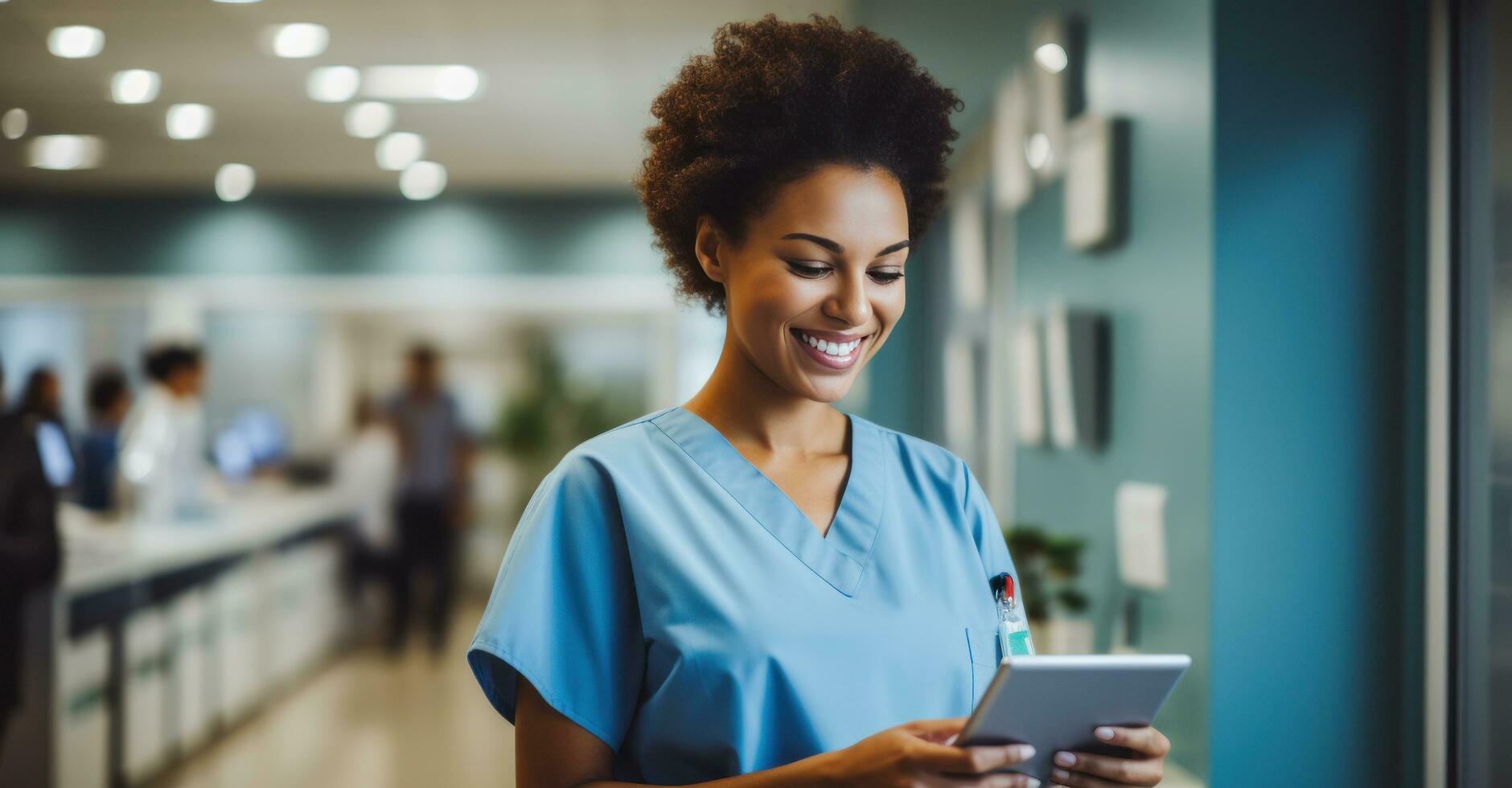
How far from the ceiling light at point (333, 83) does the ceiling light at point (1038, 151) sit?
267cm

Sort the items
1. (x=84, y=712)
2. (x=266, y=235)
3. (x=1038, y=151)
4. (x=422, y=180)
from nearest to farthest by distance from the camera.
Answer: (x=1038, y=151) → (x=84, y=712) → (x=422, y=180) → (x=266, y=235)

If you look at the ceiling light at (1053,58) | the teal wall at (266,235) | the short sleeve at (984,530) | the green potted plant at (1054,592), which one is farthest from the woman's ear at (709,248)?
the teal wall at (266,235)

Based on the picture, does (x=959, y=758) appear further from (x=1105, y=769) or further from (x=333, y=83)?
(x=333, y=83)

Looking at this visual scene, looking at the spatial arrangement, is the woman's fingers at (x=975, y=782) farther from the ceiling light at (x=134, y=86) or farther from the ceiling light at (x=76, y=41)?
the ceiling light at (x=134, y=86)

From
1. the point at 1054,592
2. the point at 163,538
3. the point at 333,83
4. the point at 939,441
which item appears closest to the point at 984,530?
the point at 1054,592

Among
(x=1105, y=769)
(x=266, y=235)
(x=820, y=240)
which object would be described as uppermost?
(x=266, y=235)

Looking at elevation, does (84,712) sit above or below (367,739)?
above

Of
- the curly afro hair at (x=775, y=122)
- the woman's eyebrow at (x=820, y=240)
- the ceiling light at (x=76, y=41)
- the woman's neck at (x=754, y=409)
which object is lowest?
the woman's neck at (x=754, y=409)

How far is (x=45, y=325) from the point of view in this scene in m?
6.22

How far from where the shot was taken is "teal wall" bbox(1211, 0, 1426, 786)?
4.60ft

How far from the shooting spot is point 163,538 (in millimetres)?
3492

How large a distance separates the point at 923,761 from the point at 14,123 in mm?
5242

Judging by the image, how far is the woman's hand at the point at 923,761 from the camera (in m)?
0.70

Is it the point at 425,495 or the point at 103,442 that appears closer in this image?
the point at 103,442
